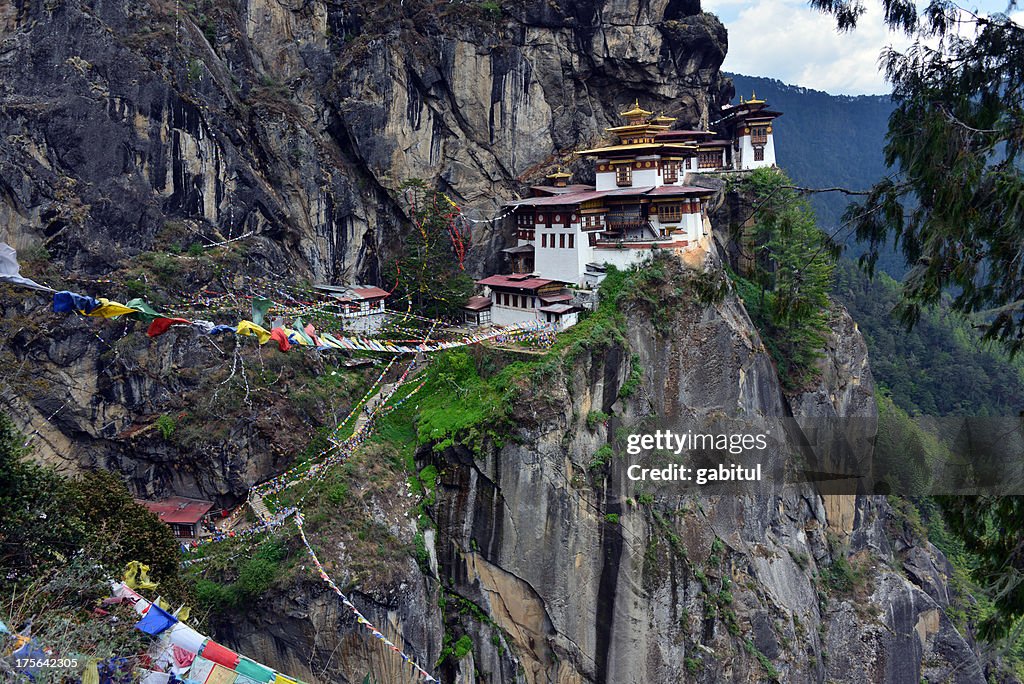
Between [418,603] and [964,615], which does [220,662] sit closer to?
[418,603]

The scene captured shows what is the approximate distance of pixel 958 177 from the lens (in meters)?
7.58

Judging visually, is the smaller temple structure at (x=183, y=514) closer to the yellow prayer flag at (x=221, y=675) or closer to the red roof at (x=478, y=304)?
the yellow prayer flag at (x=221, y=675)

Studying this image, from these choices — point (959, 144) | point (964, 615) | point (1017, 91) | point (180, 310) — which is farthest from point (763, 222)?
point (964, 615)

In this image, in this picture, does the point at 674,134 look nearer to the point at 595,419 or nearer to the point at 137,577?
the point at 595,419

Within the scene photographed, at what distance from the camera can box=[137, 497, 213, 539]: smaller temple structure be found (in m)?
20.7

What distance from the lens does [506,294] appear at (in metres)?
29.7

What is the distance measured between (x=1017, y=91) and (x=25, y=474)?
16.8m

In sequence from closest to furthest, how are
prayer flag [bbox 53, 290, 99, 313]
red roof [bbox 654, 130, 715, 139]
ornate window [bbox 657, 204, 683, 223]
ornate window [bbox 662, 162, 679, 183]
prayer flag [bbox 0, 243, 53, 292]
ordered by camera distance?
prayer flag [bbox 0, 243, 53, 292]
prayer flag [bbox 53, 290, 99, 313]
ornate window [bbox 657, 204, 683, 223]
ornate window [bbox 662, 162, 679, 183]
red roof [bbox 654, 130, 715, 139]

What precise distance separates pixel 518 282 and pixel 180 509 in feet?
48.3

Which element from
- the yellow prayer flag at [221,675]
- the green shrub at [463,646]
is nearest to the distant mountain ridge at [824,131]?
the green shrub at [463,646]

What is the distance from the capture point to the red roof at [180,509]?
68.0 ft

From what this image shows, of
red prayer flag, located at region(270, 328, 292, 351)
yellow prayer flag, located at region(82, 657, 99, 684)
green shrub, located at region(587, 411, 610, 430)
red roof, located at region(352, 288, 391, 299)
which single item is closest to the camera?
yellow prayer flag, located at region(82, 657, 99, 684)

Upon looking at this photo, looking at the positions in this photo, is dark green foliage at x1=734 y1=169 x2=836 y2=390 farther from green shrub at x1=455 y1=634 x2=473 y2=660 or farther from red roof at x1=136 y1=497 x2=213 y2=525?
red roof at x1=136 y1=497 x2=213 y2=525

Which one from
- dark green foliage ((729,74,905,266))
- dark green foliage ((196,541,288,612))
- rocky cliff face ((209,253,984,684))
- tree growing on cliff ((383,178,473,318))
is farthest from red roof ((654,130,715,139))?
dark green foliage ((729,74,905,266))
